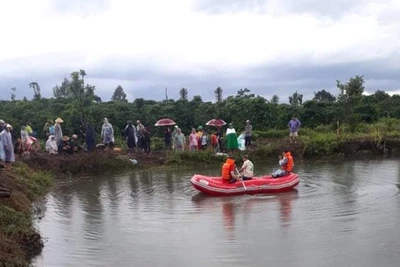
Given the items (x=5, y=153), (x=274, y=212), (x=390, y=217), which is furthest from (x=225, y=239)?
(x=5, y=153)

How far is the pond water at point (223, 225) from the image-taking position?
12.2 metres

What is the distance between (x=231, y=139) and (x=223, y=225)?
14252 millimetres

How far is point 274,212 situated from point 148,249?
4880 millimetres

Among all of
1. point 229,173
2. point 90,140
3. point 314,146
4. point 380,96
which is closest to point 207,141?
point 314,146

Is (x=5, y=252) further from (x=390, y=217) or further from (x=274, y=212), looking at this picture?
(x=390, y=217)

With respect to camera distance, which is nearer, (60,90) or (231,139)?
(231,139)

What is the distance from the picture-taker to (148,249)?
13047 millimetres

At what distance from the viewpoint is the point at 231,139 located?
29297 mm

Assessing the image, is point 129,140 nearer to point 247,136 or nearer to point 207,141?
point 207,141

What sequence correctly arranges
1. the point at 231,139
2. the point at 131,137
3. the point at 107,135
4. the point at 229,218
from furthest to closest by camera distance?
the point at 231,139, the point at 131,137, the point at 107,135, the point at 229,218

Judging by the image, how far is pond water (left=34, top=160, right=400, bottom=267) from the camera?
1223 cm

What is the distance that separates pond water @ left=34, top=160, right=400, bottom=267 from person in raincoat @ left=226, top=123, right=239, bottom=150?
6.44m

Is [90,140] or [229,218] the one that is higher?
[90,140]

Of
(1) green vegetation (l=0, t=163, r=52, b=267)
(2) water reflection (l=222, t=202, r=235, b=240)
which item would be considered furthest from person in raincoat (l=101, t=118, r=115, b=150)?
(2) water reflection (l=222, t=202, r=235, b=240)
